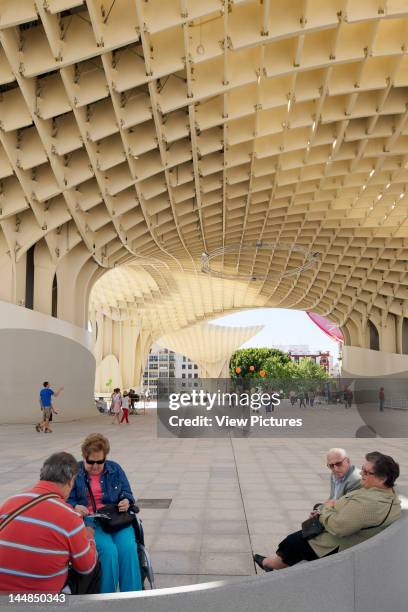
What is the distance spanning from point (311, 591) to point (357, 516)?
981 mm

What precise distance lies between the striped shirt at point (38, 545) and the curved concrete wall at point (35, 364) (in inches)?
671

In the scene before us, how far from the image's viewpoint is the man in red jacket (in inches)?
104

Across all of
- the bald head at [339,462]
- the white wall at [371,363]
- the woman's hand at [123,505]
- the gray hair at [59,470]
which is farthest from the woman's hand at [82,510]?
the white wall at [371,363]

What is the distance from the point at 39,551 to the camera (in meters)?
2.68

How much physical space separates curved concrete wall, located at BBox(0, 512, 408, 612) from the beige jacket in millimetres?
176

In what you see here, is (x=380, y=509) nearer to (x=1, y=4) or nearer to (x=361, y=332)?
(x=1, y=4)

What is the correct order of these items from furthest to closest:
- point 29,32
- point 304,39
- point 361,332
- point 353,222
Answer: point 361,332
point 353,222
point 304,39
point 29,32

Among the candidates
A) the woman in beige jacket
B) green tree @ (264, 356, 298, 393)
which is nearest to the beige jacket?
the woman in beige jacket

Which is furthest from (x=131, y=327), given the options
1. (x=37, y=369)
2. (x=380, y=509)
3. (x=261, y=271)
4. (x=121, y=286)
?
(x=380, y=509)

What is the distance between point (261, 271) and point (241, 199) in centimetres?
1517

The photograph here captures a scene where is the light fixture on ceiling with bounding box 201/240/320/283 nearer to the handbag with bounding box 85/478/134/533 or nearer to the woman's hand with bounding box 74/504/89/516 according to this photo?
the handbag with bounding box 85/478/134/533

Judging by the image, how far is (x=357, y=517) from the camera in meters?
3.51

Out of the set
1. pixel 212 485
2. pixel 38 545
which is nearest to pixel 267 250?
pixel 212 485

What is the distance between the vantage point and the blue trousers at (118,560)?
143 inches
